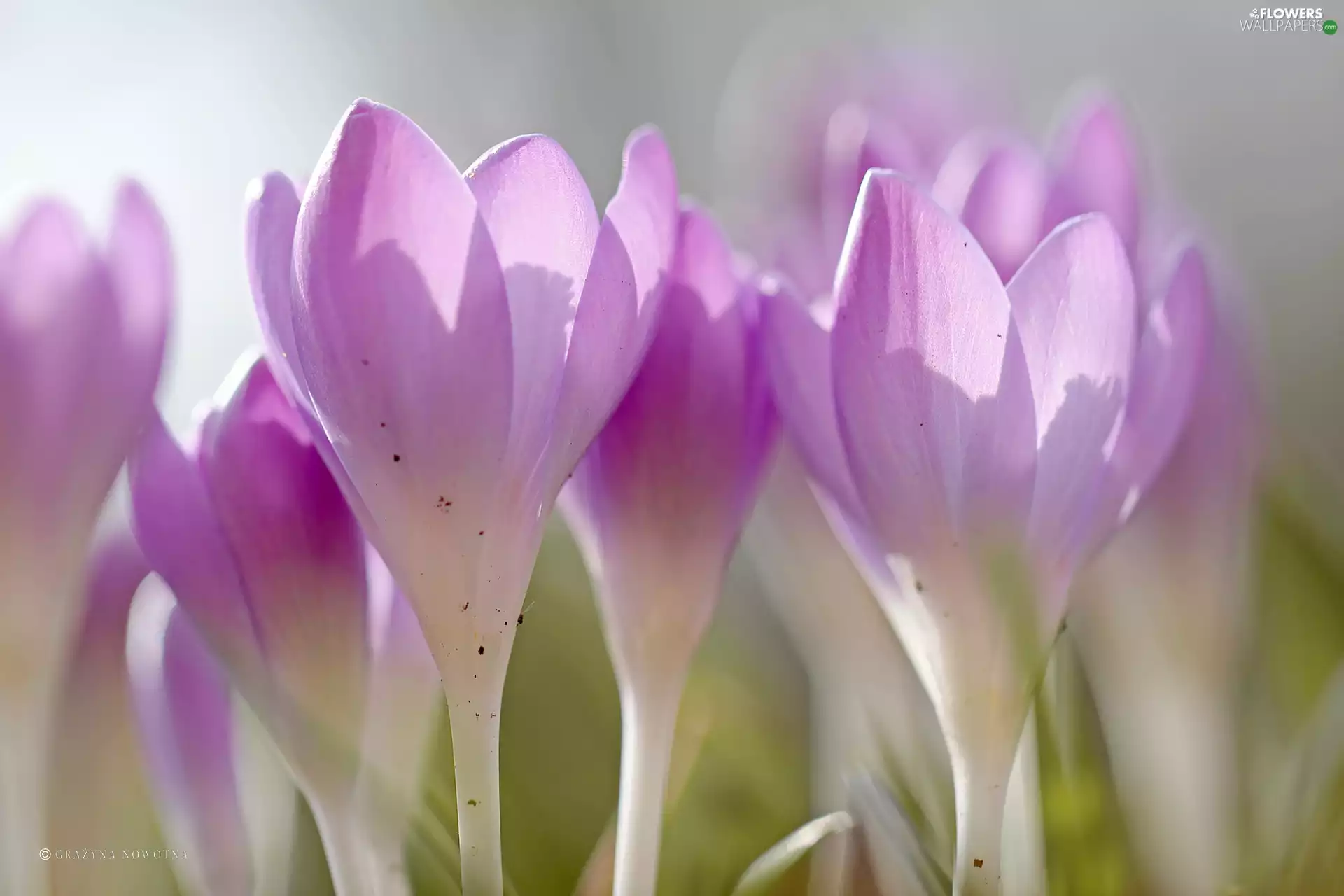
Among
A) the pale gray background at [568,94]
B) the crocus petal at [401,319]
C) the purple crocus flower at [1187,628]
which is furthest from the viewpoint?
the pale gray background at [568,94]

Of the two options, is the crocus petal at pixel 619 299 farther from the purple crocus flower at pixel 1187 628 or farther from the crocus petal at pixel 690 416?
the purple crocus flower at pixel 1187 628

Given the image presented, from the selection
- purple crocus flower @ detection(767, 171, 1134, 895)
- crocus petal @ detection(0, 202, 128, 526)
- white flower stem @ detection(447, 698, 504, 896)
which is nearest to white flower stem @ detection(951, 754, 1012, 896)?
purple crocus flower @ detection(767, 171, 1134, 895)

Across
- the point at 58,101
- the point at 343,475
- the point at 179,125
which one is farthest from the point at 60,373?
the point at 179,125

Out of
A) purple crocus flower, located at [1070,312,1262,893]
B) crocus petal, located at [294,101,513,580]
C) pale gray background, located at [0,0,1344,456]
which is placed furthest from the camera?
pale gray background, located at [0,0,1344,456]

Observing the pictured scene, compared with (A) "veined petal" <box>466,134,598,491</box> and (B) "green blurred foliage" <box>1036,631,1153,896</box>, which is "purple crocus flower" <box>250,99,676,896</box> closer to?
(A) "veined petal" <box>466,134,598,491</box>

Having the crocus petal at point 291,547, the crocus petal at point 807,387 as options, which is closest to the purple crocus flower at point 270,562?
the crocus petal at point 291,547
